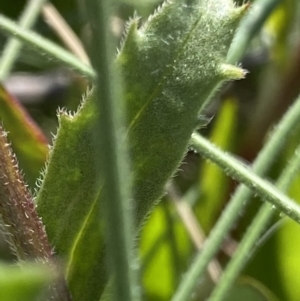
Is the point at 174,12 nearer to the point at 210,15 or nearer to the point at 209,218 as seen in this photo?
the point at 210,15

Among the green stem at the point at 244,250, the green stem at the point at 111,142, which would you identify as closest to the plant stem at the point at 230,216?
the green stem at the point at 244,250

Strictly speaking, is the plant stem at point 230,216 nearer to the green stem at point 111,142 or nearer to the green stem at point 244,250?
the green stem at point 244,250

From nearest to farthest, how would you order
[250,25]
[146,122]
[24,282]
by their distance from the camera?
[24,282], [146,122], [250,25]

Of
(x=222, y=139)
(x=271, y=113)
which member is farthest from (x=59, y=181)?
(x=271, y=113)

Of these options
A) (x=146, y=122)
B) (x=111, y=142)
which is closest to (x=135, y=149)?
(x=146, y=122)

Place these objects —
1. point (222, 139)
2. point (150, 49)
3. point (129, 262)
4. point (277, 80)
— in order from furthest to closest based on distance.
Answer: point (277, 80) → point (222, 139) → point (150, 49) → point (129, 262)

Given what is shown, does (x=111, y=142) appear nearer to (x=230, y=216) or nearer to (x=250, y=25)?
(x=230, y=216)
